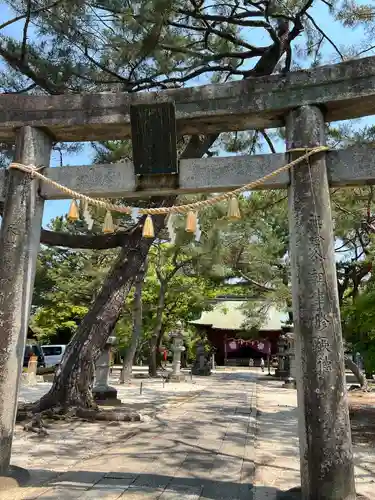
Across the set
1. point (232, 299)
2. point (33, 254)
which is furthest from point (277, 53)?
point (232, 299)

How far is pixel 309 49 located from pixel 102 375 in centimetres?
923

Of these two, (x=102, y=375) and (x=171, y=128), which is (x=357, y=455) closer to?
(x=171, y=128)

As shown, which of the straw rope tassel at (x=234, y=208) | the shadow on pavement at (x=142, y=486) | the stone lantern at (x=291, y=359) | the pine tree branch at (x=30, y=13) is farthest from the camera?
the stone lantern at (x=291, y=359)

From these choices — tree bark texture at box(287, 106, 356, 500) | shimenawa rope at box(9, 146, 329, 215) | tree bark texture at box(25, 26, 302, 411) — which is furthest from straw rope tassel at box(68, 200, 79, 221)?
tree bark texture at box(25, 26, 302, 411)

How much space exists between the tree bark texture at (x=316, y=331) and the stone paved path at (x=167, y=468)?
897 millimetres

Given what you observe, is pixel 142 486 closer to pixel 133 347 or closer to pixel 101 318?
pixel 101 318

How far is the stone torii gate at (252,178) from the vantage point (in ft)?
13.2

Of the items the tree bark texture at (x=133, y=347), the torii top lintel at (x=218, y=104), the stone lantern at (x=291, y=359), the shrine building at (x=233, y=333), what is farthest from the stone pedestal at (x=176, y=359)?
the torii top lintel at (x=218, y=104)

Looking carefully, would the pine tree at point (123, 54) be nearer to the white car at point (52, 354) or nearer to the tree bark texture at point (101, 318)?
the tree bark texture at point (101, 318)

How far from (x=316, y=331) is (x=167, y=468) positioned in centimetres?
252

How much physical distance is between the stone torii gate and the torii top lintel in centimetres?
A: 1

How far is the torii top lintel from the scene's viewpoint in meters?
4.50

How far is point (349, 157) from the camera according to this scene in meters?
4.50

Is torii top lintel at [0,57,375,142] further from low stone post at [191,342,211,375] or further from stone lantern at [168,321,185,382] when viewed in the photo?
low stone post at [191,342,211,375]
